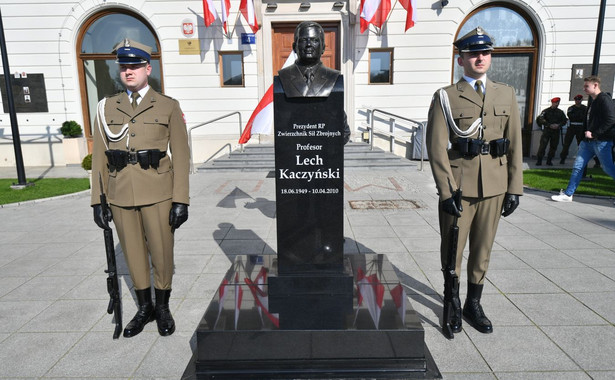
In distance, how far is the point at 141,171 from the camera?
2.88 meters

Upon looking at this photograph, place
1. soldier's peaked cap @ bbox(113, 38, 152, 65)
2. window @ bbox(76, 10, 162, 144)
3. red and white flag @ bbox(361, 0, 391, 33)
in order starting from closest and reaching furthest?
soldier's peaked cap @ bbox(113, 38, 152, 65), red and white flag @ bbox(361, 0, 391, 33), window @ bbox(76, 10, 162, 144)

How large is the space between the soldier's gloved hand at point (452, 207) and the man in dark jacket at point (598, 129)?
5.03m

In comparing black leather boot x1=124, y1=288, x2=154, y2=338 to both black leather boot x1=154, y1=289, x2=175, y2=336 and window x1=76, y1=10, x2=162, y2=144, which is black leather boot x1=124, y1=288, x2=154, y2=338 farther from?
window x1=76, y1=10, x2=162, y2=144

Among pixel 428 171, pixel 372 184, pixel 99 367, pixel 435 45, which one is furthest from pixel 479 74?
pixel 435 45

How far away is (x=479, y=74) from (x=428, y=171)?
750 centimetres

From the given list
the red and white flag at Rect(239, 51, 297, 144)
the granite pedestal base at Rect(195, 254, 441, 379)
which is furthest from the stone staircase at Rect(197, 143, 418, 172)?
the granite pedestal base at Rect(195, 254, 441, 379)

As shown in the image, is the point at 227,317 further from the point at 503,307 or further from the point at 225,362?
the point at 503,307

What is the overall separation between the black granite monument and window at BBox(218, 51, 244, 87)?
29.7 ft

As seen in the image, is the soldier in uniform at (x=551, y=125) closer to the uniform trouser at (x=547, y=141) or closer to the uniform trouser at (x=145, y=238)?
the uniform trouser at (x=547, y=141)

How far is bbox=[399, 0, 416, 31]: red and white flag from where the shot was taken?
1061cm

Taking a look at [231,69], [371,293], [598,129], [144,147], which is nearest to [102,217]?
[144,147]

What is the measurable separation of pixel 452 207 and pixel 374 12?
9.06 metres

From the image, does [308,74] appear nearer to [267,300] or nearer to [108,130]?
[108,130]

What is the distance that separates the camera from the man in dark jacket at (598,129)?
632 cm
